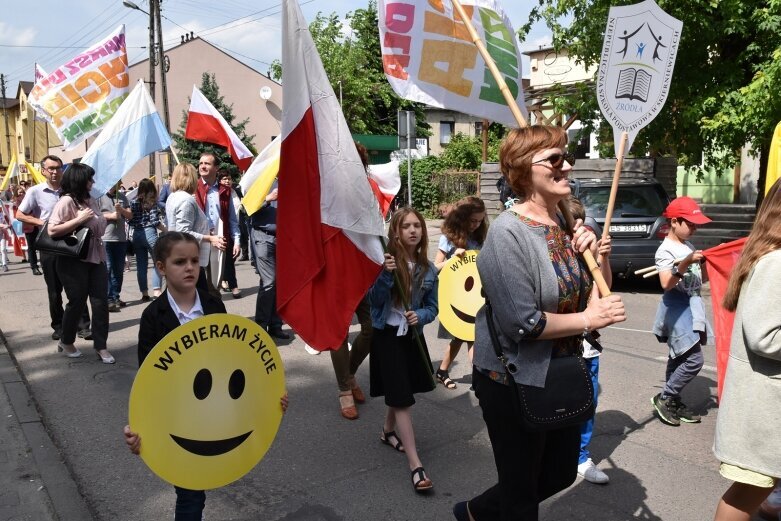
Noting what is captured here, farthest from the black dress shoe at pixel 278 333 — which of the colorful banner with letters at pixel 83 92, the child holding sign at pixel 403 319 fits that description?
the colorful banner with letters at pixel 83 92

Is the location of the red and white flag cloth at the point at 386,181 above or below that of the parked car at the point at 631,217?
above

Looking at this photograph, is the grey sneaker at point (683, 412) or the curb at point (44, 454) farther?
the grey sneaker at point (683, 412)

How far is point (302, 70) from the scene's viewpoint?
140 inches

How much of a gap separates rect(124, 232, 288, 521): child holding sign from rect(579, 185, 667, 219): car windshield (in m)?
8.86

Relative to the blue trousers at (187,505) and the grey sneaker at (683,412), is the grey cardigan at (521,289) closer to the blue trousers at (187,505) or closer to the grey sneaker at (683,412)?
the blue trousers at (187,505)

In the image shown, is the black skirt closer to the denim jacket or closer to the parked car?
the denim jacket

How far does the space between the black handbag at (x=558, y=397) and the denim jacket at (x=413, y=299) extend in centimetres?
173

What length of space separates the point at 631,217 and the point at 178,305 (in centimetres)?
933

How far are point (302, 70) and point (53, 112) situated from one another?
303 inches

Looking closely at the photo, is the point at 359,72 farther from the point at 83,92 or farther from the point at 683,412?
the point at 683,412

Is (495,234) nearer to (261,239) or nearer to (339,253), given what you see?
(339,253)

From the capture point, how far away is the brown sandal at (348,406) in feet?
17.0

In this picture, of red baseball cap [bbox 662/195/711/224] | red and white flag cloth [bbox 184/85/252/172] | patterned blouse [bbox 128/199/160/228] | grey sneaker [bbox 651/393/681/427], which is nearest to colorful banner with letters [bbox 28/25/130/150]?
patterned blouse [bbox 128/199/160/228]

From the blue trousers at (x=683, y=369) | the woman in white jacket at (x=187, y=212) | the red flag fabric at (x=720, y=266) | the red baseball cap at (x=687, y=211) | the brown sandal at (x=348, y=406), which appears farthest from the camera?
the woman in white jacket at (x=187, y=212)
